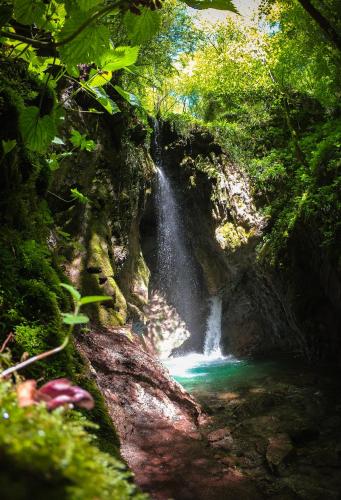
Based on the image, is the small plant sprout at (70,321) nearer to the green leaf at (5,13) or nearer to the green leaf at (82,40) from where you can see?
the green leaf at (82,40)

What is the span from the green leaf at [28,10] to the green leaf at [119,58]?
1.26 ft

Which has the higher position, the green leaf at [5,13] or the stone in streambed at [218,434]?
the green leaf at [5,13]

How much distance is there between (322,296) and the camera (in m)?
10.4

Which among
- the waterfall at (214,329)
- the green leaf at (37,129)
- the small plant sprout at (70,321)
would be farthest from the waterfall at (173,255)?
the small plant sprout at (70,321)

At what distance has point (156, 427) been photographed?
12.0 feet

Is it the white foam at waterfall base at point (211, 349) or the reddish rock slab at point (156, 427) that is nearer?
the reddish rock slab at point (156, 427)

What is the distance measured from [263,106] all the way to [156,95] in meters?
13.8

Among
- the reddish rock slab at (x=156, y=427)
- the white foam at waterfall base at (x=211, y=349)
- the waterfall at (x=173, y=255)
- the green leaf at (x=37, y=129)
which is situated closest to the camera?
the green leaf at (x=37, y=129)

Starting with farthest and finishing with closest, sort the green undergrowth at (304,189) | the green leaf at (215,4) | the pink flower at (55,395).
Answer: the green undergrowth at (304,189), the green leaf at (215,4), the pink flower at (55,395)

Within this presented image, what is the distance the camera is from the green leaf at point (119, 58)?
1.84m

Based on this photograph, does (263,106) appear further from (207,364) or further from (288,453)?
(288,453)

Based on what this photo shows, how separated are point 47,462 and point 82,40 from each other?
1.50m

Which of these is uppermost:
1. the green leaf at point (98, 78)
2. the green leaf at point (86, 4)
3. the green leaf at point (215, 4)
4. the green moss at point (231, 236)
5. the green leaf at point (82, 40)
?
the green moss at point (231, 236)

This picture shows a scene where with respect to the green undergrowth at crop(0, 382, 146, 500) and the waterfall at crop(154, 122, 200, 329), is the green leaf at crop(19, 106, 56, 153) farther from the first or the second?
the waterfall at crop(154, 122, 200, 329)
